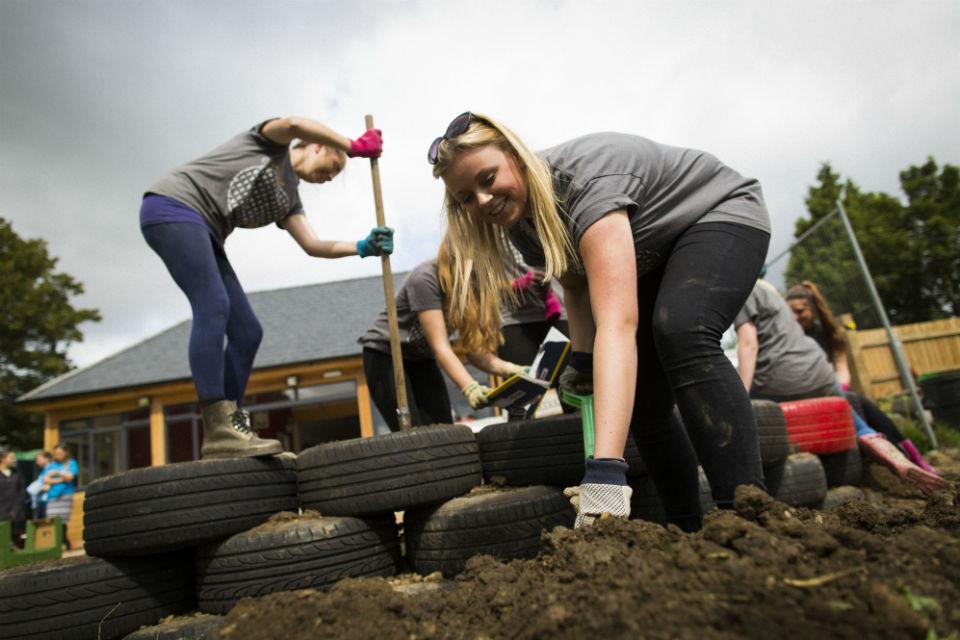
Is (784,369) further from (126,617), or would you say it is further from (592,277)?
(126,617)

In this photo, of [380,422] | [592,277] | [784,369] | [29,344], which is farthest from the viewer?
[29,344]

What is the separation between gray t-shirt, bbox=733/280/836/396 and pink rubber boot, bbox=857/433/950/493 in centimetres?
45

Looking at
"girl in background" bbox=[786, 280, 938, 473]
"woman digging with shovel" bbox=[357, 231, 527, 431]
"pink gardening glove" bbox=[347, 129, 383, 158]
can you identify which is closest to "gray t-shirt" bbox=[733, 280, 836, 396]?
"girl in background" bbox=[786, 280, 938, 473]

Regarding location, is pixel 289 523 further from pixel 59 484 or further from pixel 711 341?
pixel 59 484

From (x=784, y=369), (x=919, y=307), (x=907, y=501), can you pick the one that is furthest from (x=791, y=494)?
(x=919, y=307)

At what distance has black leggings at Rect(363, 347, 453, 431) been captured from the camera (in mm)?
3400

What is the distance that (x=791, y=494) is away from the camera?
2760 millimetres

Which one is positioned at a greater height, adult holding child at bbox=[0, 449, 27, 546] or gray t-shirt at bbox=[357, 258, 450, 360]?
gray t-shirt at bbox=[357, 258, 450, 360]

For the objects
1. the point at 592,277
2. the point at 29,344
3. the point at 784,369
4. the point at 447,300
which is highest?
the point at 29,344

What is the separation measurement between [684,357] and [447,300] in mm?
1976

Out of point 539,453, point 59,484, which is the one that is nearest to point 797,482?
point 539,453

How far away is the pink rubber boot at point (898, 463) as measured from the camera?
3.31 meters

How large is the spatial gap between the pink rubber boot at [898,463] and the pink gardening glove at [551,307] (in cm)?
205

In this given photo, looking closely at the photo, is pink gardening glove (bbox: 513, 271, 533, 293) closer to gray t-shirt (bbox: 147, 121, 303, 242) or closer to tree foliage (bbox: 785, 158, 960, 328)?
gray t-shirt (bbox: 147, 121, 303, 242)
